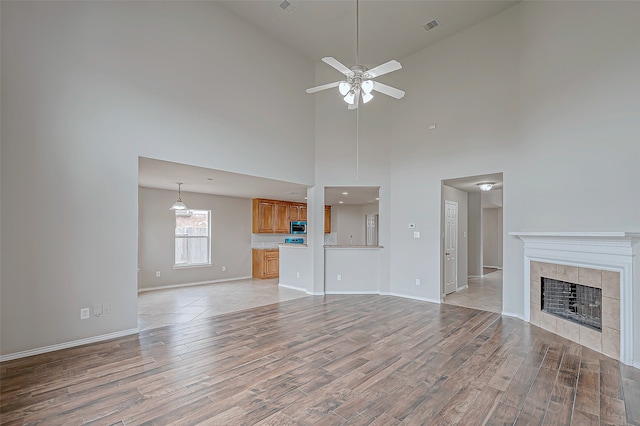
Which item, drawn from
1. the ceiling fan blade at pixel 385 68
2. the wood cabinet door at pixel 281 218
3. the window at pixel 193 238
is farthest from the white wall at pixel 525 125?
the window at pixel 193 238

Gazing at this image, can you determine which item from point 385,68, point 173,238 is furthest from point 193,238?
point 385,68

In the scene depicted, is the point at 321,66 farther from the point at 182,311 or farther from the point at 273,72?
the point at 182,311

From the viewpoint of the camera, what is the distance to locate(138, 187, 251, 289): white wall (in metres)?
6.84

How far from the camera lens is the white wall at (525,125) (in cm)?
335

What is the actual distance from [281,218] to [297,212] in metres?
0.67

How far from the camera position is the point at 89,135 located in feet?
11.4

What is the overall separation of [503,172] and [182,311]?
5.72 m

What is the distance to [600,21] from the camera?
3506mm

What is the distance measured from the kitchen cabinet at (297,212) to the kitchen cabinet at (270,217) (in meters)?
0.16

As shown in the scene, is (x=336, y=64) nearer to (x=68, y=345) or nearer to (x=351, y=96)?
(x=351, y=96)

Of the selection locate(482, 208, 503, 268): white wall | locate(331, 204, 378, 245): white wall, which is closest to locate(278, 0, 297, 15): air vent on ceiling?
locate(331, 204, 378, 245): white wall

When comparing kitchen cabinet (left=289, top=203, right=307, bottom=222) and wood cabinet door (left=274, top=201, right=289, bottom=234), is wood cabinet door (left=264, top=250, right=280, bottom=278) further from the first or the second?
kitchen cabinet (left=289, top=203, right=307, bottom=222)

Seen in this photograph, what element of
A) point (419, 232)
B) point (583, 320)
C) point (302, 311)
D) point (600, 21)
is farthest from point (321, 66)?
point (583, 320)

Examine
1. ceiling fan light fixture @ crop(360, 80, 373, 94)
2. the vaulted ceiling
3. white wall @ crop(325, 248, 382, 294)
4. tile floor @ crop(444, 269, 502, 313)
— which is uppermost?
the vaulted ceiling
